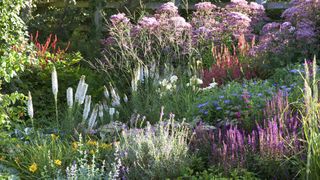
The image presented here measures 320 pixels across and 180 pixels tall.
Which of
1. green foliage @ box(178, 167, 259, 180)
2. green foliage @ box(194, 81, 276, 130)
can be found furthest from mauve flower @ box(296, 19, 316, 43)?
green foliage @ box(178, 167, 259, 180)

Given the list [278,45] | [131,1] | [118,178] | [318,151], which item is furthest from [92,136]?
[131,1]

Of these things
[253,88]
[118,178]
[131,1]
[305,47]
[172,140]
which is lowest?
[118,178]

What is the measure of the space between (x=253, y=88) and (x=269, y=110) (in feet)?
3.01

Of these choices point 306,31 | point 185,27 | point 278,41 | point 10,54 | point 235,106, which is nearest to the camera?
point 235,106

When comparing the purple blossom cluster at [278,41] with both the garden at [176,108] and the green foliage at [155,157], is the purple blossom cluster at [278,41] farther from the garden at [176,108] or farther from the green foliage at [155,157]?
the green foliage at [155,157]

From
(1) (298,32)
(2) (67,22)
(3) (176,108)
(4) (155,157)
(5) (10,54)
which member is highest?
(2) (67,22)

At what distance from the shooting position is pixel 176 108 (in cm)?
601

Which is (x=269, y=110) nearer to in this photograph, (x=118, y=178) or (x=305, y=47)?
(x=118, y=178)

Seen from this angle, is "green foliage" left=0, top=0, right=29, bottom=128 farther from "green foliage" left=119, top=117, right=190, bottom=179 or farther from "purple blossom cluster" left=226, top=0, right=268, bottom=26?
"purple blossom cluster" left=226, top=0, right=268, bottom=26

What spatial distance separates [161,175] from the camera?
13.9 ft

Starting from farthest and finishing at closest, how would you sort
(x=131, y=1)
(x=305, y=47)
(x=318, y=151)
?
(x=131, y=1)
(x=305, y=47)
(x=318, y=151)

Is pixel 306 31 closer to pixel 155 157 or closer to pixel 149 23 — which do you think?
pixel 149 23

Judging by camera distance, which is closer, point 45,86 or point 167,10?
point 45,86

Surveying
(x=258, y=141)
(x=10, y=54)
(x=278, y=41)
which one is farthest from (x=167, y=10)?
(x=258, y=141)
